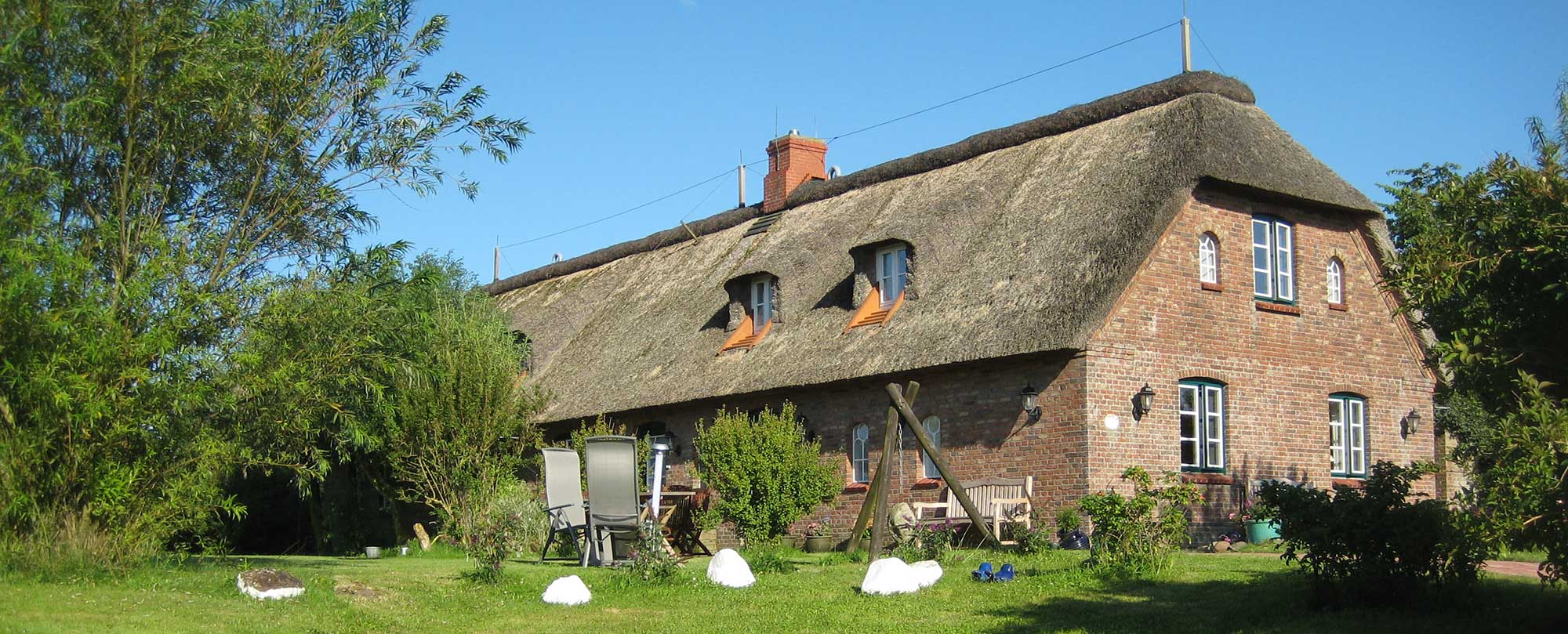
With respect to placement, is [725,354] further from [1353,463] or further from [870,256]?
[1353,463]

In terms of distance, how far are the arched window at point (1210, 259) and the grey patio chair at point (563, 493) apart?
28.2 feet

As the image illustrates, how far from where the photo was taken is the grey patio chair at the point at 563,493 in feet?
55.3

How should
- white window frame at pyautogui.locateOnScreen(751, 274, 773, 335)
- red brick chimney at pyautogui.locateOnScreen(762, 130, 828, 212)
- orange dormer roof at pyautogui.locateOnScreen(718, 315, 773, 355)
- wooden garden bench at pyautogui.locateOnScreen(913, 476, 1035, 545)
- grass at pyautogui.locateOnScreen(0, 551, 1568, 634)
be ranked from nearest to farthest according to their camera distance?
1. grass at pyautogui.locateOnScreen(0, 551, 1568, 634)
2. wooden garden bench at pyautogui.locateOnScreen(913, 476, 1035, 545)
3. orange dormer roof at pyautogui.locateOnScreen(718, 315, 773, 355)
4. white window frame at pyautogui.locateOnScreen(751, 274, 773, 335)
5. red brick chimney at pyautogui.locateOnScreen(762, 130, 828, 212)

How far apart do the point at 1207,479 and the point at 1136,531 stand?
5.30 m

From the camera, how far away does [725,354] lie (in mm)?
23562

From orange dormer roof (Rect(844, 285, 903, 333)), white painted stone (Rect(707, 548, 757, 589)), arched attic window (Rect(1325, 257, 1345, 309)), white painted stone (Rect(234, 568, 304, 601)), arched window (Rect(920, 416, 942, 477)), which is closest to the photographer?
white painted stone (Rect(234, 568, 304, 601))

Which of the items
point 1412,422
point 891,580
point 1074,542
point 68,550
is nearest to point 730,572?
point 891,580

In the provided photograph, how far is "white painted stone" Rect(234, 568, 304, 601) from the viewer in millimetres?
12547

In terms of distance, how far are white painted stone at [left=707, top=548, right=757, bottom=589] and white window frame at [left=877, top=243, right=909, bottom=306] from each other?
25.8 ft

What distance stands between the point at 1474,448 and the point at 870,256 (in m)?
9.70

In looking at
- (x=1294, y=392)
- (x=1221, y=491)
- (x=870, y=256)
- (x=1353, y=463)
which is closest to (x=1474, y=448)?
(x=1353, y=463)

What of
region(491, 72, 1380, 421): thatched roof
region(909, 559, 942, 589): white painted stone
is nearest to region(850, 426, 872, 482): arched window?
region(491, 72, 1380, 421): thatched roof

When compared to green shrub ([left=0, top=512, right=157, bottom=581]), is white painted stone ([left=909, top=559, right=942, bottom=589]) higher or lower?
lower

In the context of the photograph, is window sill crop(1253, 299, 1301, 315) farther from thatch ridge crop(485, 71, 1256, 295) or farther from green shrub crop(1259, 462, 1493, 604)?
green shrub crop(1259, 462, 1493, 604)
